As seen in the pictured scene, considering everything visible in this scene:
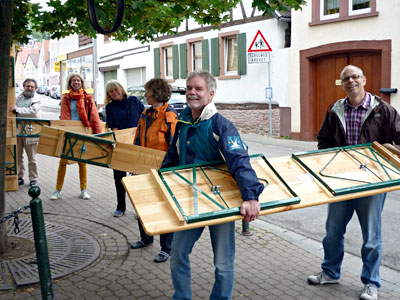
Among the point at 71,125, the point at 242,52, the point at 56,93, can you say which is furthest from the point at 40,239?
the point at 56,93

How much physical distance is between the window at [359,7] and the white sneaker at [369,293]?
11428mm

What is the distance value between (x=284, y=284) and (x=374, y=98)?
1777mm

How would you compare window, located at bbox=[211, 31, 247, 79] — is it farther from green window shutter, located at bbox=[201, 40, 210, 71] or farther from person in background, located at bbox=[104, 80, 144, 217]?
person in background, located at bbox=[104, 80, 144, 217]

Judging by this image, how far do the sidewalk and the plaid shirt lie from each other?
50.9 inches

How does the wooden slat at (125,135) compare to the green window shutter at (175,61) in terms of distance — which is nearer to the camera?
the wooden slat at (125,135)

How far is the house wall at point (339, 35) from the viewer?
12992 mm

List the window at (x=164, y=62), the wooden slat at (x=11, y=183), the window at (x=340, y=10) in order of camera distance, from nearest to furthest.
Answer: the wooden slat at (x=11, y=183) < the window at (x=340, y=10) < the window at (x=164, y=62)

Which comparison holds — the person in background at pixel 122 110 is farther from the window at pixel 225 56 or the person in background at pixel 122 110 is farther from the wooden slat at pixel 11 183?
the window at pixel 225 56

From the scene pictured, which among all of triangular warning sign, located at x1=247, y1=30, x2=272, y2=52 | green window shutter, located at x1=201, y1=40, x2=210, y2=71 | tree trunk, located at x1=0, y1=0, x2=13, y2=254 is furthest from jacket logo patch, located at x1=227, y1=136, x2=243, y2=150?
green window shutter, located at x1=201, y1=40, x2=210, y2=71

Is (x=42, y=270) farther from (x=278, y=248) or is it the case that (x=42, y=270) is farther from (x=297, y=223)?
(x=297, y=223)

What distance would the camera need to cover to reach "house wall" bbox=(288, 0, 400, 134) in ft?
42.6

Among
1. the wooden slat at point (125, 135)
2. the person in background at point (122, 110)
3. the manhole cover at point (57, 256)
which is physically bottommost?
the manhole cover at point (57, 256)

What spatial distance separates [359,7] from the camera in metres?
14.0

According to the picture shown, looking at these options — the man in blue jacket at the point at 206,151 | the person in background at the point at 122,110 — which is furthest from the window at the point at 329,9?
the man in blue jacket at the point at 206,151
